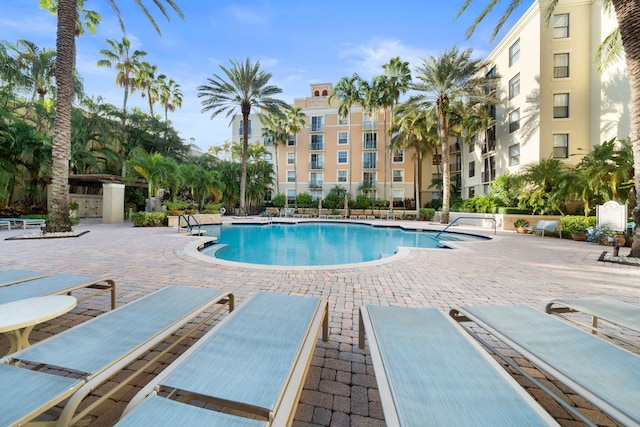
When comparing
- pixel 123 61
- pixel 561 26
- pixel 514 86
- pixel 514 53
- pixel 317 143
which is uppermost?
pixel 123 61

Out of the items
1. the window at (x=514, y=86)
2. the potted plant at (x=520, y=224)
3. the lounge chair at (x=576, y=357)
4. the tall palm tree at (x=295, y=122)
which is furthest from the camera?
the tall palm tree at (x=295, y=122)

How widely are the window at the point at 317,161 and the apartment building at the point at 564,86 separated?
65.6 feet

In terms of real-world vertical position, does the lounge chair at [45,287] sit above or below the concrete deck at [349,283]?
above

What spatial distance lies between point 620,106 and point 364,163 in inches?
842

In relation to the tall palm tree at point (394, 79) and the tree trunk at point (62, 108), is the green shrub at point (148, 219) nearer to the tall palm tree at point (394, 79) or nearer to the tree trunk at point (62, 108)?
the tree trunk at point (62, 108)

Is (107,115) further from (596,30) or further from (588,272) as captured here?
(596,30)

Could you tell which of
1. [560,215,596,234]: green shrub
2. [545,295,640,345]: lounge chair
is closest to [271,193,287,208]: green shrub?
[560,215,596,234]: green shrub

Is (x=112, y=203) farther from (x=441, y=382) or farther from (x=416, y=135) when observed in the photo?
(x=416, y=135)

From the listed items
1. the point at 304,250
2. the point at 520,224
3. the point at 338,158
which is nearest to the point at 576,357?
the point at 304,250

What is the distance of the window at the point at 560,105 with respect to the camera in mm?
16531

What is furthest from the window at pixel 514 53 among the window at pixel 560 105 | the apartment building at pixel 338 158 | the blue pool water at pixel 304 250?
the blue pool water at pixel 304 250

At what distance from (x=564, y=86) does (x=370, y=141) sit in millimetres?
18485

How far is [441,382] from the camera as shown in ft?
4.75

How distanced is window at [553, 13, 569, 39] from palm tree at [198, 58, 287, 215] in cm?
1801
